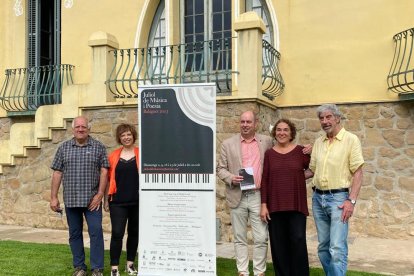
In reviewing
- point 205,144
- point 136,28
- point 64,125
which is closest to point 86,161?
point 205,144

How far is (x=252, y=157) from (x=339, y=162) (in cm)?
89

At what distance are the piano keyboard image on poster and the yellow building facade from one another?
2.37 meters

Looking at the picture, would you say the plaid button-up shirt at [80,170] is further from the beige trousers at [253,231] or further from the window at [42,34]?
the window at [42,34]

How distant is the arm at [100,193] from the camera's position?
17.4 feet

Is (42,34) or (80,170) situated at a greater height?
(42,34)

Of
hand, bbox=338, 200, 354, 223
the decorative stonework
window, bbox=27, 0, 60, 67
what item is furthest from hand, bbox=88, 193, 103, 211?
window, bbox=27, 0, 60, 67

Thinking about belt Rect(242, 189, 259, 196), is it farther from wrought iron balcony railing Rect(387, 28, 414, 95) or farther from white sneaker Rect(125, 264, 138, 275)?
wrought iron balcony railing Rect(387, 28, 414, 95)

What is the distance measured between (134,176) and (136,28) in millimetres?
5167

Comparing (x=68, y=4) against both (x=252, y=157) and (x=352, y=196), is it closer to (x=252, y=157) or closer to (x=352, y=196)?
(x=252, y=157)

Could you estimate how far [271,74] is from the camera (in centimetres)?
818

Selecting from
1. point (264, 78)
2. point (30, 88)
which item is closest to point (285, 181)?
point (264, 78)

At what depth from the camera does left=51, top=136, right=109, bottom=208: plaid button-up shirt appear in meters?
5.24

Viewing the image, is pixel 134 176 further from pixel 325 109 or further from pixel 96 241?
pixel 325 109

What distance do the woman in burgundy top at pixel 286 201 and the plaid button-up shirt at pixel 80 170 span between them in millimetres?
1780
